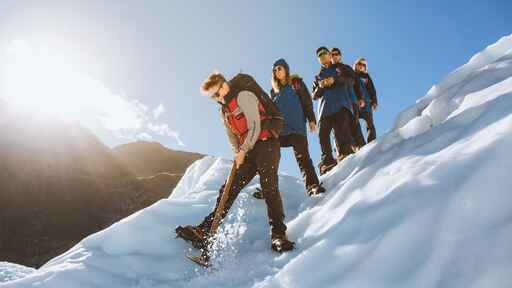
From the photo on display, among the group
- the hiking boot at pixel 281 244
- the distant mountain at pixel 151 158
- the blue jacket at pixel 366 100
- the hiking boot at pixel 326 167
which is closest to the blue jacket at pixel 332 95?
the hiking boot at pixel 326 167

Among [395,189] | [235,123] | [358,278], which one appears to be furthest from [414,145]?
[358,278]

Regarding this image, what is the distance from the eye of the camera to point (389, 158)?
526 cm

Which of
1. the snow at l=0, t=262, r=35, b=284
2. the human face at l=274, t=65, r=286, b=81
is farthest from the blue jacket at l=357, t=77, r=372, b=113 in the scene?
the snow at l=0, t=262, r=35, b=284

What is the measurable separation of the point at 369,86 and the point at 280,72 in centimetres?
464

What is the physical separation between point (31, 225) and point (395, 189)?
165 ft

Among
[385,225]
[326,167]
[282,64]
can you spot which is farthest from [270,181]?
[326,167]

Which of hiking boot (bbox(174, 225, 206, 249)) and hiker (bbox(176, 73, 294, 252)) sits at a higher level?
hiker (bbox(176, 73, 294, 252))

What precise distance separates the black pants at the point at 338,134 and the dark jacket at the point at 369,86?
9.01 feet

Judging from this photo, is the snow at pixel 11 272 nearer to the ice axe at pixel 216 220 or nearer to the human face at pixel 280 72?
the ice axe at pixel 216 220

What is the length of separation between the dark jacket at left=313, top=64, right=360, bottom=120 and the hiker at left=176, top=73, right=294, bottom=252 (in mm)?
3097

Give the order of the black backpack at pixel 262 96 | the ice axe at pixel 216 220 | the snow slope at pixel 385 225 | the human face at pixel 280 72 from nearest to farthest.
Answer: the snow slope at pixel 385 225, the ice axe at pixel 216 220, the black backpack at pixel 262 96, the human face at pixel 280 72

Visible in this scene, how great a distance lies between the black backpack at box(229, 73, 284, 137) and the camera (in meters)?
4.96

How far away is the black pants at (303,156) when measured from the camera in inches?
255

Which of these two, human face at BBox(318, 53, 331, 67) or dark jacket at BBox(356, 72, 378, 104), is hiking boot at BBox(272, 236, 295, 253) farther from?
dark jacket at BBox(356, 72, 378, 104)
